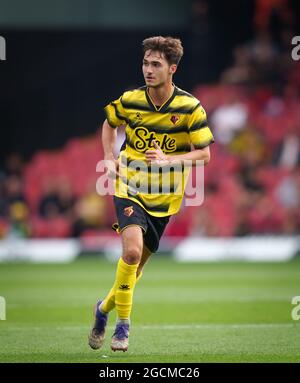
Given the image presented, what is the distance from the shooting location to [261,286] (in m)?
14.1

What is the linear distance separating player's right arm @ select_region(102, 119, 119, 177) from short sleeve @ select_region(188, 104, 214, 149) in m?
0.65

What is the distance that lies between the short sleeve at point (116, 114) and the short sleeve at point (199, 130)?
569mm

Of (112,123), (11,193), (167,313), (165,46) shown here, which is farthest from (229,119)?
(165,46)

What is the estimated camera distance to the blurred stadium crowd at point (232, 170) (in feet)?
69.7

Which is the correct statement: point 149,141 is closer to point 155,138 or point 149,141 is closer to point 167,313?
point 155,138

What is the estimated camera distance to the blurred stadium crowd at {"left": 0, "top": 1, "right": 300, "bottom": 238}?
21234 mm

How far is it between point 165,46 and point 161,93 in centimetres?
38

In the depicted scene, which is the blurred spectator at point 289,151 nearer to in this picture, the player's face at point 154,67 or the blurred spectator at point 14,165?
the blurred spectator at point 14,165

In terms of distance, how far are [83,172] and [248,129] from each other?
3850 millimetres

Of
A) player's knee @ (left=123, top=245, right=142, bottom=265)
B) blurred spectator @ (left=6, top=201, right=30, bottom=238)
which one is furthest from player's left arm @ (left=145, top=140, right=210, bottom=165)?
blurred spectator @ (left=6, top=201, right=30, bottom=238)

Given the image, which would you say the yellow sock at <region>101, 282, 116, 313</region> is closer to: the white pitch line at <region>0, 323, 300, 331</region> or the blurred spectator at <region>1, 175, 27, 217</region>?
the white pitch line at <region>0, 323, 300, 331</region>

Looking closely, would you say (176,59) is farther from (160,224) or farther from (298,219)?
(298,219)

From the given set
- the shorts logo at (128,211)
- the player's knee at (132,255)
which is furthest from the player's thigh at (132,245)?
the shorts logo at (128,211)
